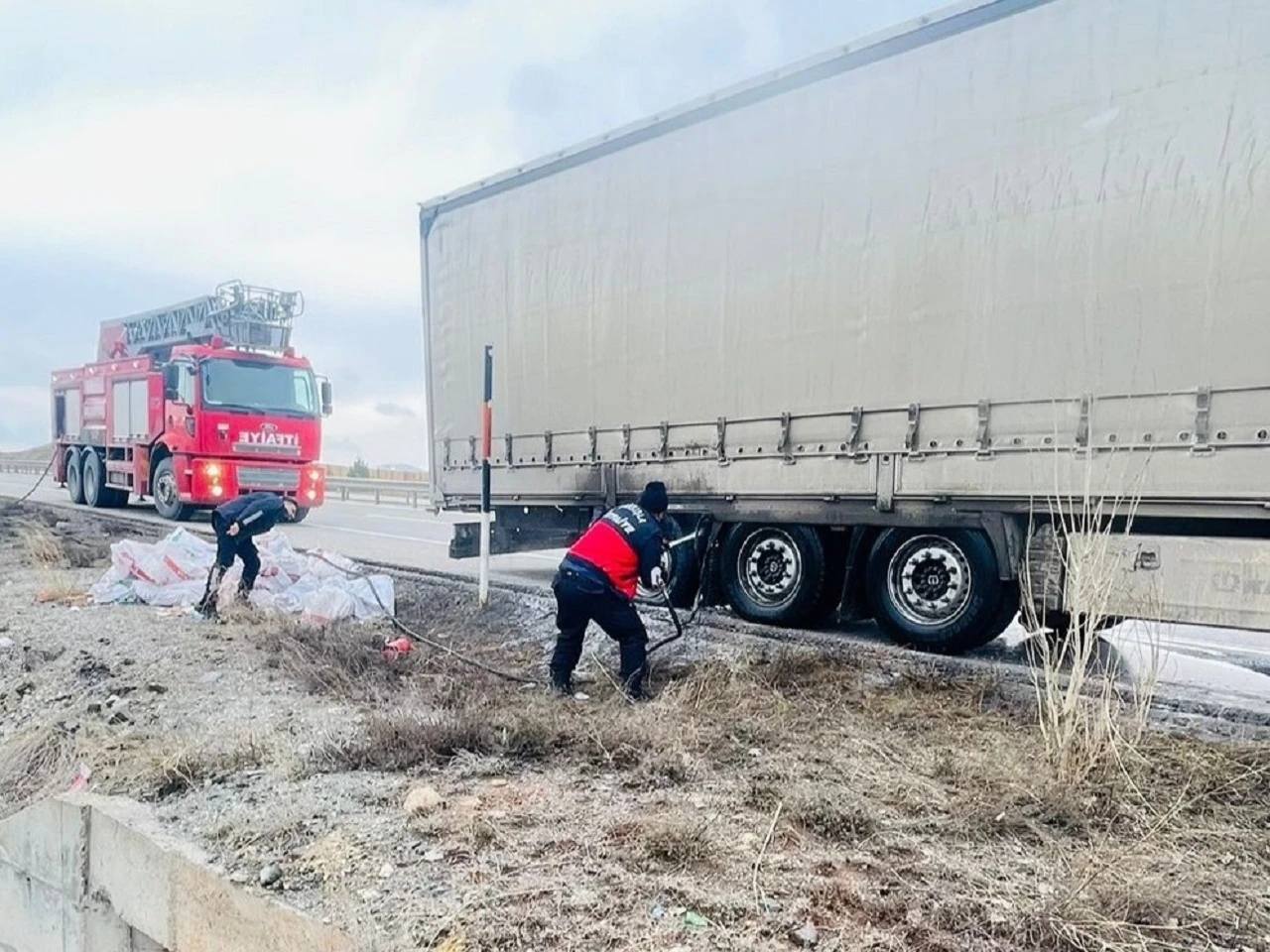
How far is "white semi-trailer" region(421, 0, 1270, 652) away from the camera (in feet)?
15.3

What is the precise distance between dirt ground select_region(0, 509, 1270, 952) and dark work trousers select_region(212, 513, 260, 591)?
165 cm

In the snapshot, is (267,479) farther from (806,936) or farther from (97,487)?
(806,936)

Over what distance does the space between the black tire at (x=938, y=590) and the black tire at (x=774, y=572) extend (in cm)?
44

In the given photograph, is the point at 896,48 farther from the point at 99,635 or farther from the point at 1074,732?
the point at 99,635

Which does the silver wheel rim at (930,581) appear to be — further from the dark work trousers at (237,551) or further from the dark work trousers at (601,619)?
the dark work trousers at (237,551)

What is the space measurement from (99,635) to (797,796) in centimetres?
567

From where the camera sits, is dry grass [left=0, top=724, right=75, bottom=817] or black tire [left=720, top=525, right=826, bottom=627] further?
black tire [left=720, top=525, right=826, bottom=627]

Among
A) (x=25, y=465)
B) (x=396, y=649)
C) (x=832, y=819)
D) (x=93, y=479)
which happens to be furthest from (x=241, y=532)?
(x=25, y=465)

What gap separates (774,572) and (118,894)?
178 inches

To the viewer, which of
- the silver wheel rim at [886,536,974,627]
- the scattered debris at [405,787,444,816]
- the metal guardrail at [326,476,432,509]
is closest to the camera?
the scattered debris at [405,787,444,816]

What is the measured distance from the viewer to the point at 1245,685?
5.63m

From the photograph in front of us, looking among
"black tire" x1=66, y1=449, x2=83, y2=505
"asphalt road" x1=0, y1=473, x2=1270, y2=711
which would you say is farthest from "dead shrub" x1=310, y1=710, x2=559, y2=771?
"black tire" x1=66, y1=449, x2=83, y2=505

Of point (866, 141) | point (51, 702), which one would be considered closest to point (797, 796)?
point (866, 141)

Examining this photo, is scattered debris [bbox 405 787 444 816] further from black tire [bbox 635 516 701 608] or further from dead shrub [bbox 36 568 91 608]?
dead shrub [bbox 36 568 91 608]
